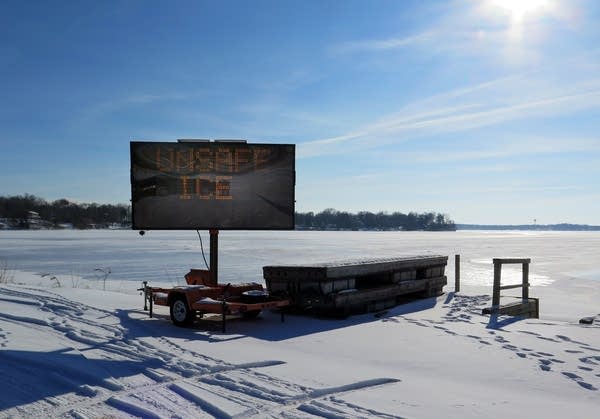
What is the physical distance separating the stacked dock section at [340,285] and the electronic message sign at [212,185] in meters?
1.17

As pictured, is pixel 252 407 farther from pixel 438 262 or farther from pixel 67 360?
pixel 438 262

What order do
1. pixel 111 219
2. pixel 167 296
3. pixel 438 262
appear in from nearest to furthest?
pixel 167 296
pixel 438 262
pixel 111 219

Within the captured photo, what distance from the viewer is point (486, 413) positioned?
4965 millimetres

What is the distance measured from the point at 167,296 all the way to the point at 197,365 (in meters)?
4.03

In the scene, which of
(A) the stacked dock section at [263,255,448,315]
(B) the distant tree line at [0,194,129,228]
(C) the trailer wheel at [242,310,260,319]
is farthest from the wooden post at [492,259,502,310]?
(B) the distant tree line at [0,194,129,228]

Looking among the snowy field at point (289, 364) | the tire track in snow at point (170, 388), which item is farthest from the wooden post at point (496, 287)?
the tire track in snow at point (170, 388)

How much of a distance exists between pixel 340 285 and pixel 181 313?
342 cm

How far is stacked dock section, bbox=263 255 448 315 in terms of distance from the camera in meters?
10.8

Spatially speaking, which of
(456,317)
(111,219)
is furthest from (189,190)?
(111,219)

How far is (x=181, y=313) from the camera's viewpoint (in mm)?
9867

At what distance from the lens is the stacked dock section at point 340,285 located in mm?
10766

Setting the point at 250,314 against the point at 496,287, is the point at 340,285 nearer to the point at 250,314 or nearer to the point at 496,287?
the point at 250,314

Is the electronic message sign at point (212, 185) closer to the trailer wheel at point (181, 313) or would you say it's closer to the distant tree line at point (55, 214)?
the trailer wheel at point (181, 313)

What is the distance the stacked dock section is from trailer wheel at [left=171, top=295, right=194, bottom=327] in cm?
227
